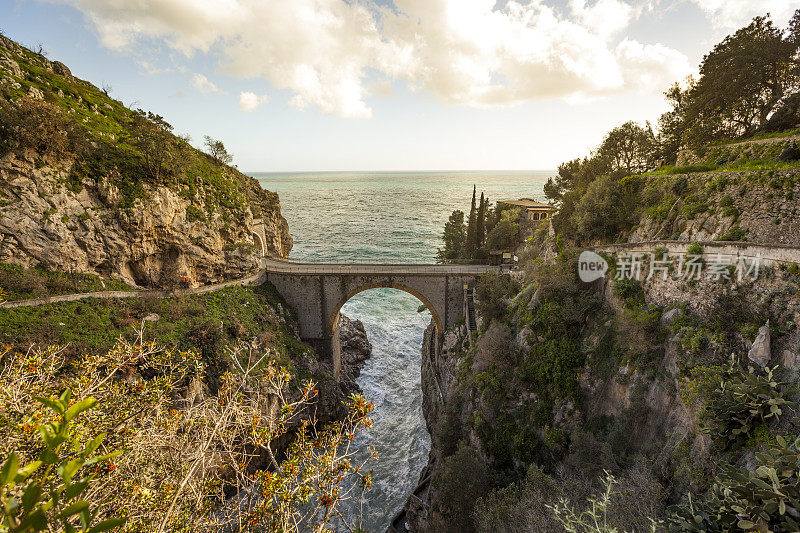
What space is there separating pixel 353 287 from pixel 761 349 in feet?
79.7

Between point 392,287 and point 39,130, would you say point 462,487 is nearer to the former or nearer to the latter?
point 392,287

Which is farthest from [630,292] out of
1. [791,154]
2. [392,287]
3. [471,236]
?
[471,236]

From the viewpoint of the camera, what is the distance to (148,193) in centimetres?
2327

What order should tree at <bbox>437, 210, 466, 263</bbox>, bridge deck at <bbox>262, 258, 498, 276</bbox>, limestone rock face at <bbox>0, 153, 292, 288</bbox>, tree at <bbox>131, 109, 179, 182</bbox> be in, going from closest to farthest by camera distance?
limestone rock face at <bbox>0, 153, 292, 288</bbox>
tree at <bbox>131, 109, 179, 182</bbox>
bridge deck at <bbox>262, 258, 498, 276</bbox>
tree at <bbox>437, 210, 466, 263</bbox>

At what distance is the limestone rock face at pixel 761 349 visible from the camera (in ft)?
30.0

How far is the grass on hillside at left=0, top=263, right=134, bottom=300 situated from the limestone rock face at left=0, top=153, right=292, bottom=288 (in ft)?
1.59

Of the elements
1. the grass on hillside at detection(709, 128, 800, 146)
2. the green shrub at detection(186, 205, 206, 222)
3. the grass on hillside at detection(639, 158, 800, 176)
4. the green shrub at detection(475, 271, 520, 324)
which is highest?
the grass on hillside at detection(709, 128, 800, 146)

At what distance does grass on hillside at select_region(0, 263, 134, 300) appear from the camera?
17406 mm

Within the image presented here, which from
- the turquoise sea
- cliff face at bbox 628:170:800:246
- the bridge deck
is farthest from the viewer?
the bridge deck

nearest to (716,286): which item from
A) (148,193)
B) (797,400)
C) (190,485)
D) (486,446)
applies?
(797,400)

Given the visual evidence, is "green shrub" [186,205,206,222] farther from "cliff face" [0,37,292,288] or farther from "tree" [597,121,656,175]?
"tree" [597,121,656,175]

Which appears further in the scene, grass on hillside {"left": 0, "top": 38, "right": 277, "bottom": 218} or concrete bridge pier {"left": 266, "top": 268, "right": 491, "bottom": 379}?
concrete bridge pier {"left": 266, "top": 268, "right": 491, "bottom": 379}

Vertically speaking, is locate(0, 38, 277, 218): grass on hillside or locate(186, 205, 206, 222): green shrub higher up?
locate(0, 38, 277, 218): grass on hillside

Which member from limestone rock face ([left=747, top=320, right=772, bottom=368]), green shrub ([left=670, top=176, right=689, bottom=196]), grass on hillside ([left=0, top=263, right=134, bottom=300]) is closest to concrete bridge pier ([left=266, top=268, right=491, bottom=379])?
grass on hillside ([left=0, top=263, right=134, bottom=300])
